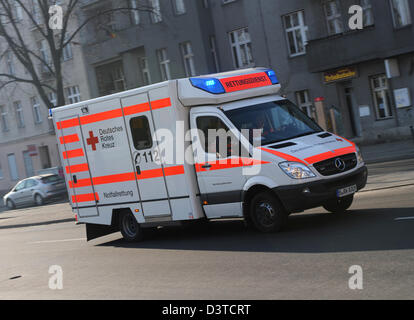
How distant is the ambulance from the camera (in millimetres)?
9938

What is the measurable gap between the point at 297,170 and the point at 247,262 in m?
1.74

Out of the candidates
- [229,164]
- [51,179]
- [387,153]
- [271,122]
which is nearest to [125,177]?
[229,164]

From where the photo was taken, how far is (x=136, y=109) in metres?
11.8

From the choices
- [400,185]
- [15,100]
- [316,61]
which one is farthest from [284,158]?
[15,100]

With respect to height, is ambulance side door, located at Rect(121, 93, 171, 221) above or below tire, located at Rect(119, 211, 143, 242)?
above

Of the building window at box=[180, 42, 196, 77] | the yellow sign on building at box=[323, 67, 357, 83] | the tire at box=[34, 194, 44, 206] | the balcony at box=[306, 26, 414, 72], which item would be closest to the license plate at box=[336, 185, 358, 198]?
the balcony at box=[306, 26, 414, 72]

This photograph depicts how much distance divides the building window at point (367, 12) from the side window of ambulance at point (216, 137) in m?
20.1

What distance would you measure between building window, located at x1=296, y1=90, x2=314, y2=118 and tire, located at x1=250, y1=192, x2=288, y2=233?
22.9 meters

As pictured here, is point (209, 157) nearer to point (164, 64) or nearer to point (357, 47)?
point (357, 47)

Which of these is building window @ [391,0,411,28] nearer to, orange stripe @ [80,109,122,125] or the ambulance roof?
the ambulance roof

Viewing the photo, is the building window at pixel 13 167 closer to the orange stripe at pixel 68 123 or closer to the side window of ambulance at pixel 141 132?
the orange stripe at pixel 68 123

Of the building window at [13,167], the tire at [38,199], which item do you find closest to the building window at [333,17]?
the tire at [38,199]

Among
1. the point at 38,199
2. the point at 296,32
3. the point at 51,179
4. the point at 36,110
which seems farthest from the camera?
the point at 36,110

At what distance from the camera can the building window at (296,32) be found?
3208 cm
